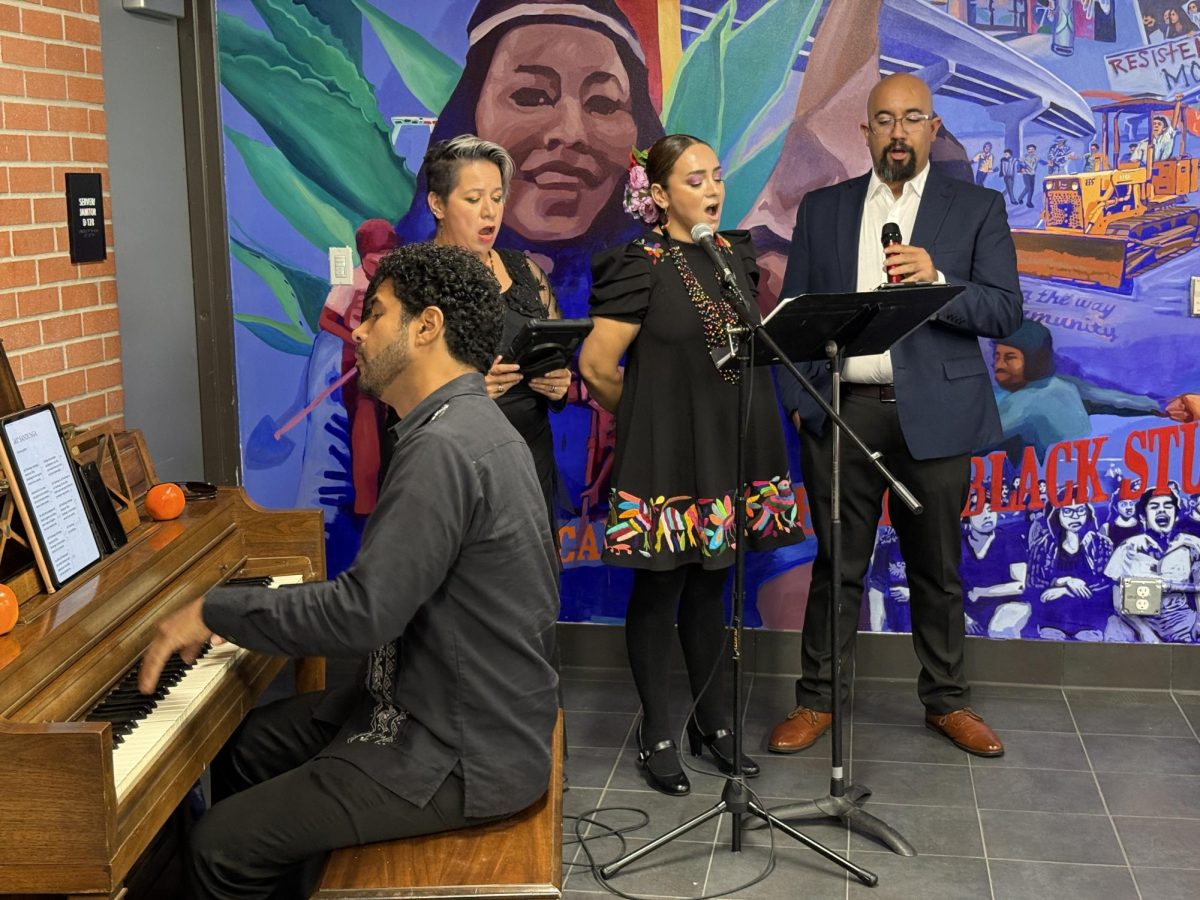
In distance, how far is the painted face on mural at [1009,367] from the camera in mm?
4328

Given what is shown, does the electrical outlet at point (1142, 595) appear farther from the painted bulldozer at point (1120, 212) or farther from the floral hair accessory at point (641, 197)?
the floral hair accessory at point (641, 197)

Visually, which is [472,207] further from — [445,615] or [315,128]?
[445,615]

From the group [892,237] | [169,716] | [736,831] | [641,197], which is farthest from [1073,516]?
[169,716]

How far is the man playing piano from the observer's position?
2.28m

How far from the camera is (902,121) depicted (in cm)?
388

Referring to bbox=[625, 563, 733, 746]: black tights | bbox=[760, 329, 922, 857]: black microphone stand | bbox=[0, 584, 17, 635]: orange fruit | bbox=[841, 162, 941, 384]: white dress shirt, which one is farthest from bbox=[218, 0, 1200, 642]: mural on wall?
bbox=[0, 584, 17, 635]: orange fruit

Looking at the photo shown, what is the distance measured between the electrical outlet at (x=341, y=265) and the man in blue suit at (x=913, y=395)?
141cm

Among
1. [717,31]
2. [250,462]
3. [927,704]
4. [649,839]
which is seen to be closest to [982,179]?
[717,31]

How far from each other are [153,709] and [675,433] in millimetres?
1556

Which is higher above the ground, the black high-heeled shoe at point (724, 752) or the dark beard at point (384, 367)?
the dark beard at point (384, 367)

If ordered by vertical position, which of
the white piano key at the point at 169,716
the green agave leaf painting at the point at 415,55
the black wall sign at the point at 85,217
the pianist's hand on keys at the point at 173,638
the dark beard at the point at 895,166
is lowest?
the white piano key at the point at 169,716

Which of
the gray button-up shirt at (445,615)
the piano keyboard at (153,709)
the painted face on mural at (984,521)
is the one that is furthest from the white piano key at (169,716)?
the painted face on mural at (984,521)

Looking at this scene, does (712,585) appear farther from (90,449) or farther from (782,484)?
(90,449)

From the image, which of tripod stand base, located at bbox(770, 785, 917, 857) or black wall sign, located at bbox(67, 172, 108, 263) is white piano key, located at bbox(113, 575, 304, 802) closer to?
black wall sign, located at bbox(67, 172, 108, 263)
